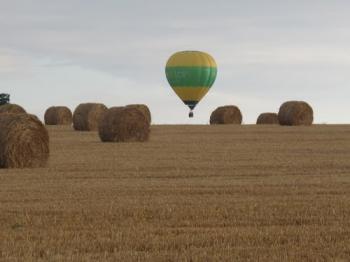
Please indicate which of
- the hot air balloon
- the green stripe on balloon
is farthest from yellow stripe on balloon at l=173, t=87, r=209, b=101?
the green stripe on balloon

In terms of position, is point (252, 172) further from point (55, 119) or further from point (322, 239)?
point (55, 119)

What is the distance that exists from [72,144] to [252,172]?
1272cm

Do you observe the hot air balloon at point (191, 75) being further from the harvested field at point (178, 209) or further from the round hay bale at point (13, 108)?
the harvested field at point (178, 209)

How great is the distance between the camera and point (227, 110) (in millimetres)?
50219

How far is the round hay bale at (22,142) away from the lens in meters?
21.5

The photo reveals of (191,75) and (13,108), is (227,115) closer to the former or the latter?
(191,75)

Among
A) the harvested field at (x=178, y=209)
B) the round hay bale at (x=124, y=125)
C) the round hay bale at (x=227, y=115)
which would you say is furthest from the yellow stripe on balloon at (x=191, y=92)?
the harvested field at (x=178, y=209)

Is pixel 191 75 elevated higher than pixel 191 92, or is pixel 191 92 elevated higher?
pixel 191 75

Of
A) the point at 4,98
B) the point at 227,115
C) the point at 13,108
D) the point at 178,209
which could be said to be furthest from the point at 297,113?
the point at 178,209

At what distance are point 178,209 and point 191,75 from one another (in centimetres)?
3722

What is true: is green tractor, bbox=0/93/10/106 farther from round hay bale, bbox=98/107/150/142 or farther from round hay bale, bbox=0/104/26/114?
round hay bale, bbox=98/107/150/142

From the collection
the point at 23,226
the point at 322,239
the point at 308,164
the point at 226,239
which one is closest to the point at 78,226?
the point at 23,226

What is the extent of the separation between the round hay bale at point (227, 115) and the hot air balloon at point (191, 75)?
1.45 m

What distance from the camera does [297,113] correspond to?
46.4 metres
